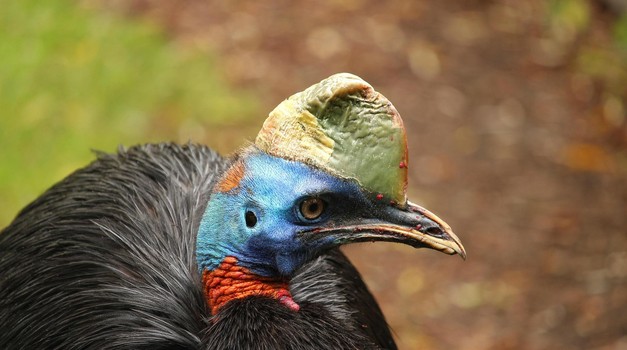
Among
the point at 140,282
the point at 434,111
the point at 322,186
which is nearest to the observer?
the point at 322,186

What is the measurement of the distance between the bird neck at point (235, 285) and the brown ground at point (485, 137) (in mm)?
2568

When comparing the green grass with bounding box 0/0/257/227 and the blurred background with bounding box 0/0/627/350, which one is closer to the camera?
the blurred background with bounding box 0/0/627/350

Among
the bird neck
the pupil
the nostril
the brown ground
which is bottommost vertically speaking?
the bird neck

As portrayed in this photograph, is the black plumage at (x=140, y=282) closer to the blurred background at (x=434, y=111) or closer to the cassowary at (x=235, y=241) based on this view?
the cassowary at (x=235, y=241)

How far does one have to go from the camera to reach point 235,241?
2605 millimetres

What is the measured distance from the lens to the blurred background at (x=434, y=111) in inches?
213

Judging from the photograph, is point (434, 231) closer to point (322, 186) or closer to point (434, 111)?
point (322, 186)

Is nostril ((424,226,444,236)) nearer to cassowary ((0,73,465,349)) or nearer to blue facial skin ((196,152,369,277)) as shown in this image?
cassowary ((0,73,465,349))

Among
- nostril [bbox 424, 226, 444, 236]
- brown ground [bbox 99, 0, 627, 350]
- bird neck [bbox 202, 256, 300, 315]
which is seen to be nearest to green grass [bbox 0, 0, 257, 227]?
brown ground [bbox 99, 0, 627, 350]

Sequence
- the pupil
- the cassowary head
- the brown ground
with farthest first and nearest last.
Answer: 1. the brown ground
2. the pupil
3. the cassowary head

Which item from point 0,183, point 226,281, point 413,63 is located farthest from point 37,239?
point 413,63

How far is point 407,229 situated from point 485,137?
13.5 feet

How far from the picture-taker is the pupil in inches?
101

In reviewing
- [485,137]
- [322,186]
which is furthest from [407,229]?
[485,137]
